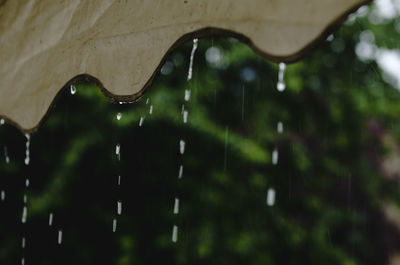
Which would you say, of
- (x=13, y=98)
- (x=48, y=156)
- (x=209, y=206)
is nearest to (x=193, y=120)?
(x=209, y=206)

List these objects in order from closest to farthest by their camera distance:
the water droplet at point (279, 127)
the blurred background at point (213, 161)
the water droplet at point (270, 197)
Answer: the water droplet at point (270, 197), the blurred background at point (213, 161), the water droplet at point (279, 127)

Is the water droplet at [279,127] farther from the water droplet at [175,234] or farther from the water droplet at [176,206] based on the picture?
the water droplet at [175,234]

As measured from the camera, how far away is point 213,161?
183 inches

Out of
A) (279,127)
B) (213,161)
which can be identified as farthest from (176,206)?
(279,127)

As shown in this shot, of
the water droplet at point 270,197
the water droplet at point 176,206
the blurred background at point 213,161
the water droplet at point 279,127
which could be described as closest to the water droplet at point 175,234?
the blurred background at point 213,161

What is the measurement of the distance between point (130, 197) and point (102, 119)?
92 centimetres

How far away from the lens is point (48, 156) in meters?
4.95

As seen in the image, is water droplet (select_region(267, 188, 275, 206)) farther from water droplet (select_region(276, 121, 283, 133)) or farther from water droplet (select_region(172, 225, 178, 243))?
water droplet (select_region(172, 225, 178, 243))

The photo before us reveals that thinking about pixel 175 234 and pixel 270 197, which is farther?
pixel 175 234

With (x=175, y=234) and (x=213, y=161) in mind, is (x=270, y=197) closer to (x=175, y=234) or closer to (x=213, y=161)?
(x=213, y=161)

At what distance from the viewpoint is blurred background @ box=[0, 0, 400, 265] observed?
14.8 feet

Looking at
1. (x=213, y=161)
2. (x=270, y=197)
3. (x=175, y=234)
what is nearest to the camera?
(x=270, y=197)

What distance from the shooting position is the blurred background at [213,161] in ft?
14.8

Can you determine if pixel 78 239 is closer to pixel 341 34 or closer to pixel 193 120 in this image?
pixel 193 120
